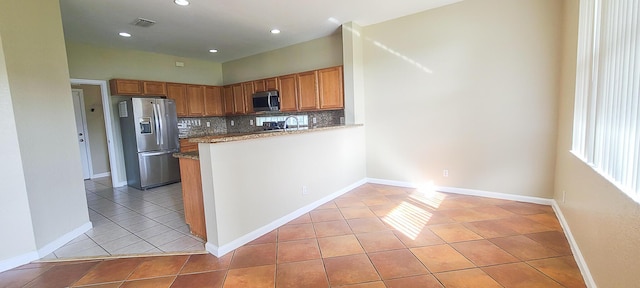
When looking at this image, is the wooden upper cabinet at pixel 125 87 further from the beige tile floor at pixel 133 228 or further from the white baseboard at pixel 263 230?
the white baseboard at pixel 263 230

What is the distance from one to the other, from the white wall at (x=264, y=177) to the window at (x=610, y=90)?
2.52 metres

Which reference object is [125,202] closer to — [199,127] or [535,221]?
[199,127]

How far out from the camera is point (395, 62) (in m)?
4.03

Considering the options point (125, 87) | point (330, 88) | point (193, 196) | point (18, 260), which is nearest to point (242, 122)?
point (125, 87)

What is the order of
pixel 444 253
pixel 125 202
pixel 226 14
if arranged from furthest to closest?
pixel 125 202, pixel 226 14, pixel 444 253

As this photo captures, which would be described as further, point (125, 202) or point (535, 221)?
point (125, 202)

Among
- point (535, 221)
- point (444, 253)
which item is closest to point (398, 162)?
point (535, 221)

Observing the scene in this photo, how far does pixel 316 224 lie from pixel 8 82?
10.0 feet

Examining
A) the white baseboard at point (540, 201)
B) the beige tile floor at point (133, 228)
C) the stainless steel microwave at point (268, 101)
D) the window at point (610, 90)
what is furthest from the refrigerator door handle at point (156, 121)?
the window at point (610, 90)

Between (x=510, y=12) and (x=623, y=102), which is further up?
(x=510, y=12)

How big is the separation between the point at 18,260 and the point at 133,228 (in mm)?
860

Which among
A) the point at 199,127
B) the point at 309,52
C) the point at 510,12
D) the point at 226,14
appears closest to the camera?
the point at 510,12

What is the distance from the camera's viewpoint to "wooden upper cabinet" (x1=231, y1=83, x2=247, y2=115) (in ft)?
19.2

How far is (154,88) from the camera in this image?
5164mm
